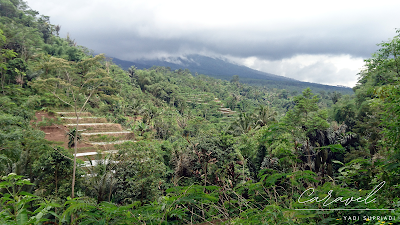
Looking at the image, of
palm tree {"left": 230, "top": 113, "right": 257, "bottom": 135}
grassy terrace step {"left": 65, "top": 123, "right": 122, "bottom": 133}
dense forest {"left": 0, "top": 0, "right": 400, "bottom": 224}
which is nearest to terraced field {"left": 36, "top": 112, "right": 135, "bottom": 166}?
grassy terrace step {"left": 65, "top": 123, "right": 122, "bottom": 133}

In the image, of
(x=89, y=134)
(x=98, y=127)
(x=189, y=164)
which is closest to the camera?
(x=189, y=164)

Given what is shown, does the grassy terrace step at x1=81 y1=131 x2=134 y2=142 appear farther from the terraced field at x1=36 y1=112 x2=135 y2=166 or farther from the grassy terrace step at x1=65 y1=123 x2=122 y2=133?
the grassy terrace step at x1=65 y1=123 x2=122 y2=133

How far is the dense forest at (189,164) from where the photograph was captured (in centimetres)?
132

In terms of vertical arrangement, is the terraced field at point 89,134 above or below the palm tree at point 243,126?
below

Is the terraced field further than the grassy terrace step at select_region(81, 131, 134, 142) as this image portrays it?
No

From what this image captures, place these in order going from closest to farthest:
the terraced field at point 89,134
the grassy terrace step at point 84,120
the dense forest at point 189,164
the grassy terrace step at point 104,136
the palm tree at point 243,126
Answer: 1. the dense forest at point 189,164
2. the terraced field at point 89,134
3. the grassy terrace step at point 104,136
4. the palm tree at point 243,126
5. the grassy terrace step at point 84,120

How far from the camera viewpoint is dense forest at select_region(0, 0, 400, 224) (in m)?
1.32

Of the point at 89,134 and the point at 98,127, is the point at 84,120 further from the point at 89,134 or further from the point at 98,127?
the point at 89,134

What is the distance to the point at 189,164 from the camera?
7.69 m

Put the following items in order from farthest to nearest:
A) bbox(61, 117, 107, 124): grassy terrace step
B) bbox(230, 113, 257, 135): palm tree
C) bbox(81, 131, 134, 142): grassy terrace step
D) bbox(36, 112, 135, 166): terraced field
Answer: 1. bbox(61, 117, 107, 124): grassy terrace step
2. bbox(230, 113, 257, 135): palm tree
3. bbox(81, 131, 134, 142): grassy terrace step
4. bbox(36, 112, 135, 166): terraced field

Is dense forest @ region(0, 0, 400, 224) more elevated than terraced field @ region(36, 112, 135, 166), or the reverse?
dense forest @ region(0, 0, 400, 224)

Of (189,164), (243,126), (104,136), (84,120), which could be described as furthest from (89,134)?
(243,126)

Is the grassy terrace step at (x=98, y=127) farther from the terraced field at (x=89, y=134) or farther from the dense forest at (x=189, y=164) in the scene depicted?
the dense forest at (x=189, y=164)

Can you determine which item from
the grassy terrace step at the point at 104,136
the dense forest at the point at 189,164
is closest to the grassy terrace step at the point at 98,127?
the dense forest at the point at 189,164
